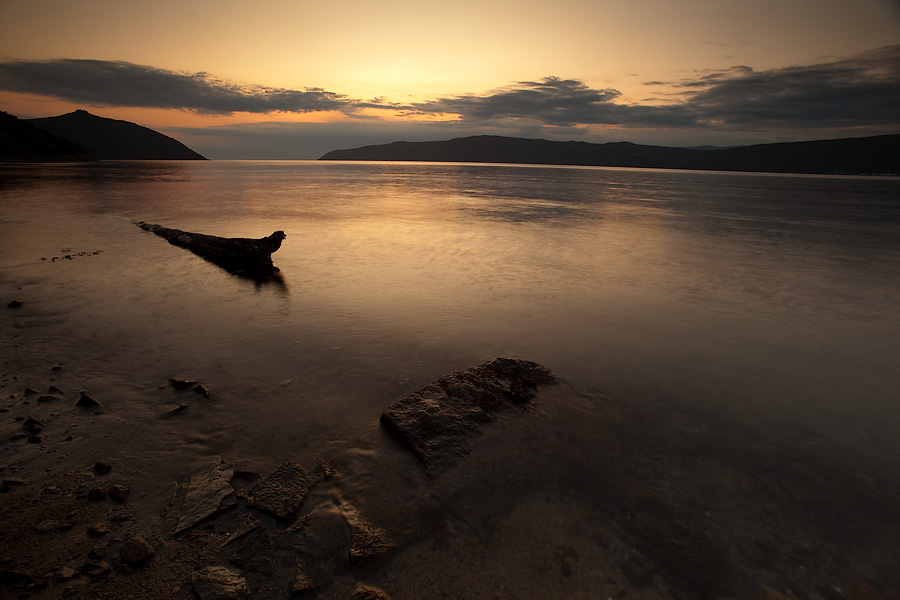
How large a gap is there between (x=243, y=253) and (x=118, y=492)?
29.2 ft

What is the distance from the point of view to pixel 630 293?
32.8 ft

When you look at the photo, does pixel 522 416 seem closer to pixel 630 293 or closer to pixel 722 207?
pixel 630 293

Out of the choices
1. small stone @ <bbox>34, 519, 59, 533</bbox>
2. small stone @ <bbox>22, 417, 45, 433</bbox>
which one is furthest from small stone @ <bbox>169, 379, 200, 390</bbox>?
small stone @ <bbox>34, 519, 59, 533</bbox>

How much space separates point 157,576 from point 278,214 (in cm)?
2484

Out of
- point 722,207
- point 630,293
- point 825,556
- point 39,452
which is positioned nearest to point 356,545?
point 39,452

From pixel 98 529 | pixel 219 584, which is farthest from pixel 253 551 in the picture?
pixel 98 529

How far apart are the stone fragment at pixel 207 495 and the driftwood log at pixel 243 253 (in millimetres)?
7809

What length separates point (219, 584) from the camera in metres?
2.78

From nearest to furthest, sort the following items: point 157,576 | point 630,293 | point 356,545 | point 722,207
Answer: point 157,576, point 356,545, point 630,293, point 722,207

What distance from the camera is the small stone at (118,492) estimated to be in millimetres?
3432

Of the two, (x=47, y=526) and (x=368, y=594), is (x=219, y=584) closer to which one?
(x=368, y=594)

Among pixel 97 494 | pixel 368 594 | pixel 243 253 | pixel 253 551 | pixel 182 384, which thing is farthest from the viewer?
pixel 243 253

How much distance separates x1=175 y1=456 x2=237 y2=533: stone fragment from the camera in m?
3.29

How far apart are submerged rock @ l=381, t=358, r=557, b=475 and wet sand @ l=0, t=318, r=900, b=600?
165 millimetres
